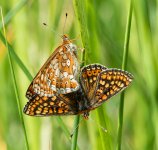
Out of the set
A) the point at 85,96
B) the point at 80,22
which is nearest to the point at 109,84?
the point at 85,96

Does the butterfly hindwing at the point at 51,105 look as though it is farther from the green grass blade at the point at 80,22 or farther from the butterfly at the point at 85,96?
the green grass blade at the point at 80,22

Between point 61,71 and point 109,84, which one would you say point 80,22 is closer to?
point 109,84

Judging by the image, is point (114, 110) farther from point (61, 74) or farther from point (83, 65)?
point (83, 65)

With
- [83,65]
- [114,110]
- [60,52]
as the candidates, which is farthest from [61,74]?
[114,110]

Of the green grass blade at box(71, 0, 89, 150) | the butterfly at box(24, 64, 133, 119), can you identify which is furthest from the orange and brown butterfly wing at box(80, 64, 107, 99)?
Answer: the green grass blade at box(71, 0, 89, 150)

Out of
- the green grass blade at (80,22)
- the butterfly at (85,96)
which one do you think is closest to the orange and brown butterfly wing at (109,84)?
the butterfly at (85,96)

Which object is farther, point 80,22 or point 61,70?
point 61,70
